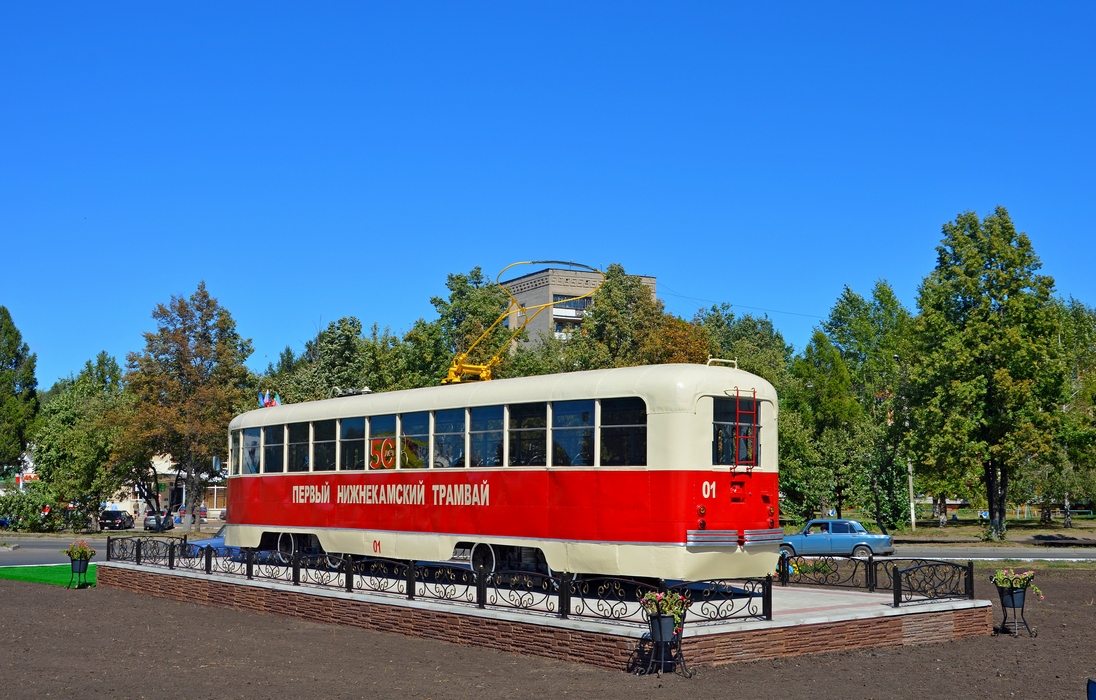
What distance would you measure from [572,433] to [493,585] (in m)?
2.72

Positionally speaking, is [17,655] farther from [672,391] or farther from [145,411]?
[145,411]

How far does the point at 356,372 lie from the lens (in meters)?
54.8

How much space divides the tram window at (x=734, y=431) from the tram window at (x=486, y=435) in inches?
153

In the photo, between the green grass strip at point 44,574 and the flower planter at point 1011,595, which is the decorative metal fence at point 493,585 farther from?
the flower planter at point 1011,595

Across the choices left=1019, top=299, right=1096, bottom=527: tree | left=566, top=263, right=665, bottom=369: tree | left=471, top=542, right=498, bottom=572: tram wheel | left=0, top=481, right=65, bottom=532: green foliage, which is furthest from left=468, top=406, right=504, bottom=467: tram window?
left=0, top=481, right=65, bottom=532: green foliage

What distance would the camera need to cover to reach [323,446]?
2258 centimetres

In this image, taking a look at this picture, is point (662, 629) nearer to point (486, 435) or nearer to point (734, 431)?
point (734, 431)

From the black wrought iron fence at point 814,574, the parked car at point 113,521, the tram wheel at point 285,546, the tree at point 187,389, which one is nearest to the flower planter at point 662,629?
the black wrought iron fence at point 814,574

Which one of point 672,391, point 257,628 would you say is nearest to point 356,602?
point 257,628

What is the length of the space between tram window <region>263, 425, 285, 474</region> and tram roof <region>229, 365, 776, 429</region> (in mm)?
3760

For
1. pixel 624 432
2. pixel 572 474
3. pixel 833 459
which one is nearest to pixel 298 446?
pixel 572 474

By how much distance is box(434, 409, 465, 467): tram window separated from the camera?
752 inches

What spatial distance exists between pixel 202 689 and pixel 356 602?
16.8 feet

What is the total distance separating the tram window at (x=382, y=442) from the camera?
2067cm
